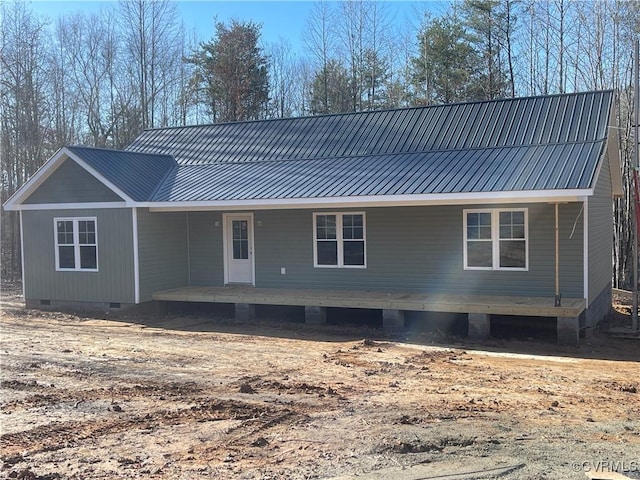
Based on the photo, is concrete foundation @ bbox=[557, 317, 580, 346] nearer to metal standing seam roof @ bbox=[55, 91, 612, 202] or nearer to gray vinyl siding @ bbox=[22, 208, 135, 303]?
metal standing seam roof @ bbox=[55, 91, 612, 202]

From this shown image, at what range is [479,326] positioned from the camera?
10.9 meters

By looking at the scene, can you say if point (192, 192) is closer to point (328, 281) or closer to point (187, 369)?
point (328, 281)

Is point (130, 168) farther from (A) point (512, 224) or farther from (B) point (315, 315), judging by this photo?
(A) point (512, 224)

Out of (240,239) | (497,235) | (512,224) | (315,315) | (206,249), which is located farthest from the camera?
(206,249)

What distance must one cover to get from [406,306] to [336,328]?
5.07 feet

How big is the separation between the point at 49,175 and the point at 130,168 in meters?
1.77

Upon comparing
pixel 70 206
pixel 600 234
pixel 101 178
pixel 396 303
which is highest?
pixel 101 178

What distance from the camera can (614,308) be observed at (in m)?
15.6

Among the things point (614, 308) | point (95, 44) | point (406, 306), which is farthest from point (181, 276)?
point (95, 44)

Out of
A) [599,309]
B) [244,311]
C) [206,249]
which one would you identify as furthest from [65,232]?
[599,309]

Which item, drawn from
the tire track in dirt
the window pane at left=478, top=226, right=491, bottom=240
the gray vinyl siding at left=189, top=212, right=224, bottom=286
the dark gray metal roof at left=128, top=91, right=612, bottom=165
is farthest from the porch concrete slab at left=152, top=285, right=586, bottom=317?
the tire track in dirt

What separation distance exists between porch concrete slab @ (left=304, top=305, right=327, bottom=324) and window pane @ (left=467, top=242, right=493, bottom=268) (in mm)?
3041

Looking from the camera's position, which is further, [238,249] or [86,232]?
[238,249]

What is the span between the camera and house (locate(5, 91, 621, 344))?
1141cm
